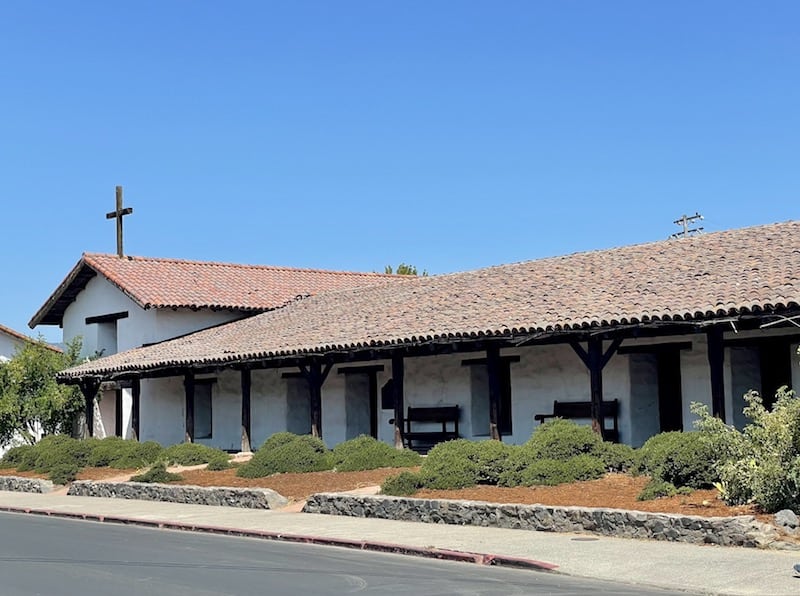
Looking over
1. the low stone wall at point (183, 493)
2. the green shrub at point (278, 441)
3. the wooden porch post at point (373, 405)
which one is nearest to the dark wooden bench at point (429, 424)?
the wooden porch post at point (373, 405)

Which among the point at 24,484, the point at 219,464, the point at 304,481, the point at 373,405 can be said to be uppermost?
the point at 373,405

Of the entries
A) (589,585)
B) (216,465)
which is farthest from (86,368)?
(589,585)

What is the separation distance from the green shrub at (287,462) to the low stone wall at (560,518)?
164 inches

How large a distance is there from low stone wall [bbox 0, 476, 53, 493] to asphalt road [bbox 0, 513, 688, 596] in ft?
38.2

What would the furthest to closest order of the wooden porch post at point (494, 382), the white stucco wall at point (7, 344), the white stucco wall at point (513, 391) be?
the white stucco wall at point (7, 344), the wooden porch post at point (494, 382), the white stucco wall at point (513, 391)

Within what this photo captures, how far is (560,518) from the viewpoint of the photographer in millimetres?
15562

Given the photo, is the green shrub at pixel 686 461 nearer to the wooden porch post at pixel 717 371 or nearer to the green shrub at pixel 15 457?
the wooden porch post at pixel 717 371

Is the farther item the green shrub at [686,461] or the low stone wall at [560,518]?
the green shrub at [686,461]

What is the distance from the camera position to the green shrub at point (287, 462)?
24.0 metres

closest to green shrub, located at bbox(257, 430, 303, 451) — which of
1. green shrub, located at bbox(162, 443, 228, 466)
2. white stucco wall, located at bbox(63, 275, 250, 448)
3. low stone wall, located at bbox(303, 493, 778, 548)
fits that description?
green shrub, located at bbox(162, 443, 228, 466)

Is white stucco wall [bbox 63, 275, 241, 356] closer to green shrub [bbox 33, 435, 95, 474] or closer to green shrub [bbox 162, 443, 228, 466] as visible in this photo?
green shrub [bbox 33, 435, 95, 474]

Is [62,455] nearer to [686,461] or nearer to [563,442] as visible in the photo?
[563,442]

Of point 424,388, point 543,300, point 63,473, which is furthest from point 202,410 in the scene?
point 543,300

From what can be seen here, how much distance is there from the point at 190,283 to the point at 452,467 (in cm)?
2211
